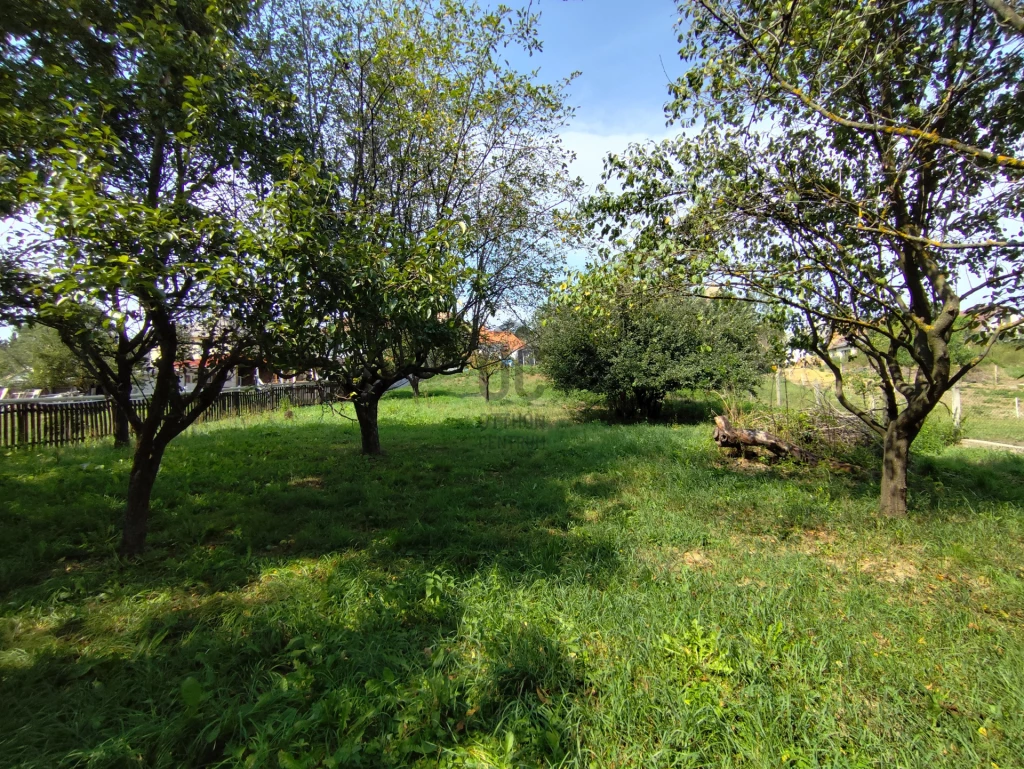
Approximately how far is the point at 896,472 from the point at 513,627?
460cm

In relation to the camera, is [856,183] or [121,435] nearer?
[856,183]

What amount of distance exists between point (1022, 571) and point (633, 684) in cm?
357

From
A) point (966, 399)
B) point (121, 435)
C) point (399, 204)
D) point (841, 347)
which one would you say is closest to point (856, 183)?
point (841, 347)

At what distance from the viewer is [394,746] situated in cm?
211

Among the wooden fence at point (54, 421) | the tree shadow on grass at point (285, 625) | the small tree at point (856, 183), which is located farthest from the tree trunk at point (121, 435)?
the small tree at point (856, 183)

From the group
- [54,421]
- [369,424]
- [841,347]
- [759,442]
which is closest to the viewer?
[841,347]

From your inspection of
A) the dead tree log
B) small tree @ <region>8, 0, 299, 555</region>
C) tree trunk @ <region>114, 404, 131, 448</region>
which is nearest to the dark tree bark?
the dead tree log

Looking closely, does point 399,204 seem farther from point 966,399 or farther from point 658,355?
point 966,399

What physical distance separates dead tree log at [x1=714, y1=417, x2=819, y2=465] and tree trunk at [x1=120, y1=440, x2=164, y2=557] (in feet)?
25.9

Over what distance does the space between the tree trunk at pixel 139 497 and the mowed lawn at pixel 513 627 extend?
213mm

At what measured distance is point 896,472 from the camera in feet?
16.4

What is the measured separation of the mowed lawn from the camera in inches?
84.0

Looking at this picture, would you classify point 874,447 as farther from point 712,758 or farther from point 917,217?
point 712,758

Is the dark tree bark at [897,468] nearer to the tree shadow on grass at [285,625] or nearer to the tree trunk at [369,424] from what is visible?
the tree shadow on grass at [285,625]
